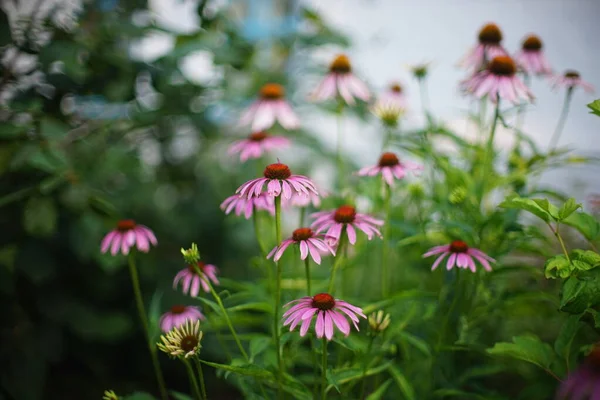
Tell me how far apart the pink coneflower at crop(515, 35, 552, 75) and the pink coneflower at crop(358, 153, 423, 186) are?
40cm

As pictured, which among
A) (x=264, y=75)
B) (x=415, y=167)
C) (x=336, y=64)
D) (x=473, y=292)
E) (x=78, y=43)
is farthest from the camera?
(x=264, y=75)

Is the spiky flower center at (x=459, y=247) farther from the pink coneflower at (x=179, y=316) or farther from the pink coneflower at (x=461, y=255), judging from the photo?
the pink coneflower at (x=179, y=316)

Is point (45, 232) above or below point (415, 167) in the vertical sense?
below

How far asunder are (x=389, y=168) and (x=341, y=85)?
344 millimetres

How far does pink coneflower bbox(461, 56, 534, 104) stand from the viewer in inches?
Result: 32.9

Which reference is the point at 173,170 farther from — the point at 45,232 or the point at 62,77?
the point at 45,232

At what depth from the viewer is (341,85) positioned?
109 cm

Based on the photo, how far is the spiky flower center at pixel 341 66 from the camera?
110 cm

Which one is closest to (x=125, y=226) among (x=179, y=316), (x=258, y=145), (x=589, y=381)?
(x=179, y=316)

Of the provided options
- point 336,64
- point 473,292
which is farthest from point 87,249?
point 473,292

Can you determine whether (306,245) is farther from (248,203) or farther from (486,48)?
(486,48)

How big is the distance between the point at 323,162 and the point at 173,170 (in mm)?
501

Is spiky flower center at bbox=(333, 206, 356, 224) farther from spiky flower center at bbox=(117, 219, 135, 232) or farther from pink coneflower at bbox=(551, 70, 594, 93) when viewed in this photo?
pink coneflower at bbox=(551, 70, 594, 93)

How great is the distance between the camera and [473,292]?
90cm
